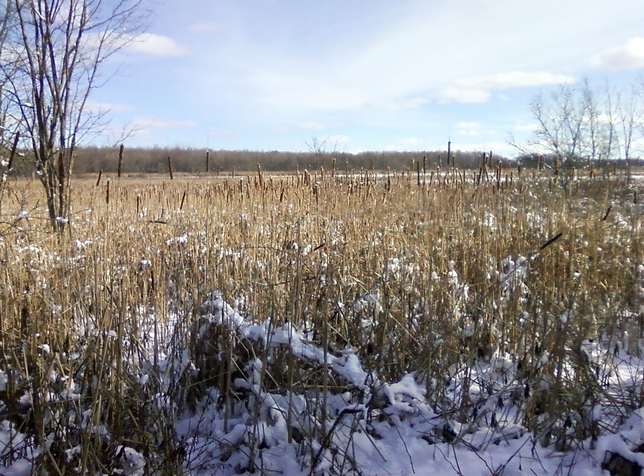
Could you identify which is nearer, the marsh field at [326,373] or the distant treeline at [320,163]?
the marsh field at [326,373]

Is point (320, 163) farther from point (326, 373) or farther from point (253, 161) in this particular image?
point (253, 161)

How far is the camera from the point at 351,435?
6.08ft

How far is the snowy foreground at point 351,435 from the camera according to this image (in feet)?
5.89

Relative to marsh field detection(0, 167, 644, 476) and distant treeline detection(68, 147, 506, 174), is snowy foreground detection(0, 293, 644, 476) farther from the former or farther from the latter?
distant treeline detection(68, 147, 506, 174)

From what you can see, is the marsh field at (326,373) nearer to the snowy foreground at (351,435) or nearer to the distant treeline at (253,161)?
the snowy foreground at (351,435)

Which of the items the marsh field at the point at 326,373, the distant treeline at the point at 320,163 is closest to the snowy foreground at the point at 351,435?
the marsh field at the point at 326,373

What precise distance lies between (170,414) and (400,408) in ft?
3.33

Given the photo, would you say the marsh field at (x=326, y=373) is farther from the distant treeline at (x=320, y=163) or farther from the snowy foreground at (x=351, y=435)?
the distant treeline at (x=320, y=163)

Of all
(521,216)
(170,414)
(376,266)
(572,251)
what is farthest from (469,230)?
(170,414)

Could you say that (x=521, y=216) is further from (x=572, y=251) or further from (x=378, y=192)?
(x=378, y=192)

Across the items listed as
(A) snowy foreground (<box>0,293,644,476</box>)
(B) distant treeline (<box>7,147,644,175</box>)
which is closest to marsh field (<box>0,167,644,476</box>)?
(A) snowy foreground (<box>0,293,644,476</box>)

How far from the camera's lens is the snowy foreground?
1.80 metres

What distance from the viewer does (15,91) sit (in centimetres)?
511

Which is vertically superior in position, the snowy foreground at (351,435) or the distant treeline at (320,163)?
the distant treeline at (320,163)
